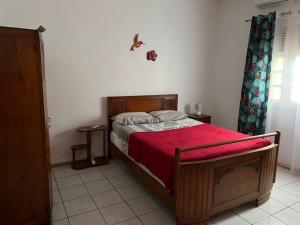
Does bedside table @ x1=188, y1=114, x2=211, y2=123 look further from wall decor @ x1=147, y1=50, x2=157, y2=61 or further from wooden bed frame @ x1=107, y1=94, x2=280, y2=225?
wooden bed frame @ x1=107, y1=94, x2=280, y2=225

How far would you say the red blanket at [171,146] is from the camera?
2141 millimetres

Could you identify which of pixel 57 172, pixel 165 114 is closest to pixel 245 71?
pixel 165 114

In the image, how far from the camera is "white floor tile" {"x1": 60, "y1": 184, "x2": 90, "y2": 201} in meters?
2.65

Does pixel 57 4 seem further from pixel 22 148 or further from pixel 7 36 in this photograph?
pixel 22 148

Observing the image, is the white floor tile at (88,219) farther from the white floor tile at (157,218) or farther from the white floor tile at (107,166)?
the white floor tile at (107,166)

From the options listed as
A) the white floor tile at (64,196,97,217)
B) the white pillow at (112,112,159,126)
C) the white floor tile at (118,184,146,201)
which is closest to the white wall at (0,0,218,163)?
the white pillow at (112,112,159,126)

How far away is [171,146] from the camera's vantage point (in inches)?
96.1

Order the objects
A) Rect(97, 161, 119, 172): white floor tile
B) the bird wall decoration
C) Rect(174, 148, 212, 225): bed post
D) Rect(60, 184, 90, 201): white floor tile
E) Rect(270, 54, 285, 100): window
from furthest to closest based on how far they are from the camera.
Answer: the bird wall decoration → Rect(270, 54, 285, 100): window → Rect(97, 161, 119, 172): white floor tile → Rect(60, 184, 90, 201): white floor tile → Rect(174, 148, 212, 225): bed post

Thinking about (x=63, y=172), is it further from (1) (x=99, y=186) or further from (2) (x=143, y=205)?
(2) (x=143, y=205)

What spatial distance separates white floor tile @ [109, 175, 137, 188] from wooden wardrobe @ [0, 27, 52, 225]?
1079mm

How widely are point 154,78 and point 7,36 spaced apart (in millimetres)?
2667

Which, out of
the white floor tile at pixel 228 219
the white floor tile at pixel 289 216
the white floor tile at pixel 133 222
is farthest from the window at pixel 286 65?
the white floor tile at pixel 133 222

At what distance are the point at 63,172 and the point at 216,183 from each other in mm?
2246

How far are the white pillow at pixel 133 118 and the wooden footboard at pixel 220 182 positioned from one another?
5.20 feet
